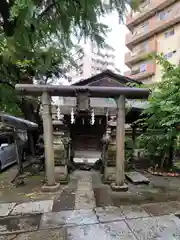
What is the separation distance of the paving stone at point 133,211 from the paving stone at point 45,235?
1.33 metres

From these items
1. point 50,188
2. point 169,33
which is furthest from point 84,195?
point 169,33

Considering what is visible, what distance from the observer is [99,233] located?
329cm

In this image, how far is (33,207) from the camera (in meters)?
4.44

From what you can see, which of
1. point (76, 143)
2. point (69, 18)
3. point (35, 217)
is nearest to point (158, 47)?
point (76, 143)

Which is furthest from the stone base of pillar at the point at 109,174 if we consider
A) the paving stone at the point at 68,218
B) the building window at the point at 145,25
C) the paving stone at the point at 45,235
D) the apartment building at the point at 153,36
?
the building window at the point at 145,25

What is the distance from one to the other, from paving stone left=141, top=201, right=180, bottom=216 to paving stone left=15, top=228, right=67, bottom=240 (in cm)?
183

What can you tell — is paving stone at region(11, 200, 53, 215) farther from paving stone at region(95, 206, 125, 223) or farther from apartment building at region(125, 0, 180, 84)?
apartment building at region(125, 0, 180, 84)

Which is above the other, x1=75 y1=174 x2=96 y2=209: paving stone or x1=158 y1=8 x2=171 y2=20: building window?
x1=158 y1=8 x2=171 y2=20: building window

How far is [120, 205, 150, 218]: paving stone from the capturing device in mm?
3953

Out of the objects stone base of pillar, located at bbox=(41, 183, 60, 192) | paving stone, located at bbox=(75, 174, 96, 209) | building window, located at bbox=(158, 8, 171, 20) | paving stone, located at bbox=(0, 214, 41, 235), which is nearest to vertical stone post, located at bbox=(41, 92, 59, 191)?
stone base of pillar, located at bbox=(41, 183, 60, 192)

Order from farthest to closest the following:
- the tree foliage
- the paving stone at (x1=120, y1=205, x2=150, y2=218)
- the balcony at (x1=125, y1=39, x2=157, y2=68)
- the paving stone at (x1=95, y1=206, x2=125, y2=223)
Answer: the balcony at (x1=125, y1=39, x2=157, y2=68) → the tree foliage → the paving stone at (x1=120, y1=205, x2=150, y2=218) → the paving stone at (x1=95, y1=206, x2=125, y2=223)

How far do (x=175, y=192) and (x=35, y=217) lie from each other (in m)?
3.75

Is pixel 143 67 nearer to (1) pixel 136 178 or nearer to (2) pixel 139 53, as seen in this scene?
(2) pixel 139 53

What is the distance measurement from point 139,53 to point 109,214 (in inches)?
1005
